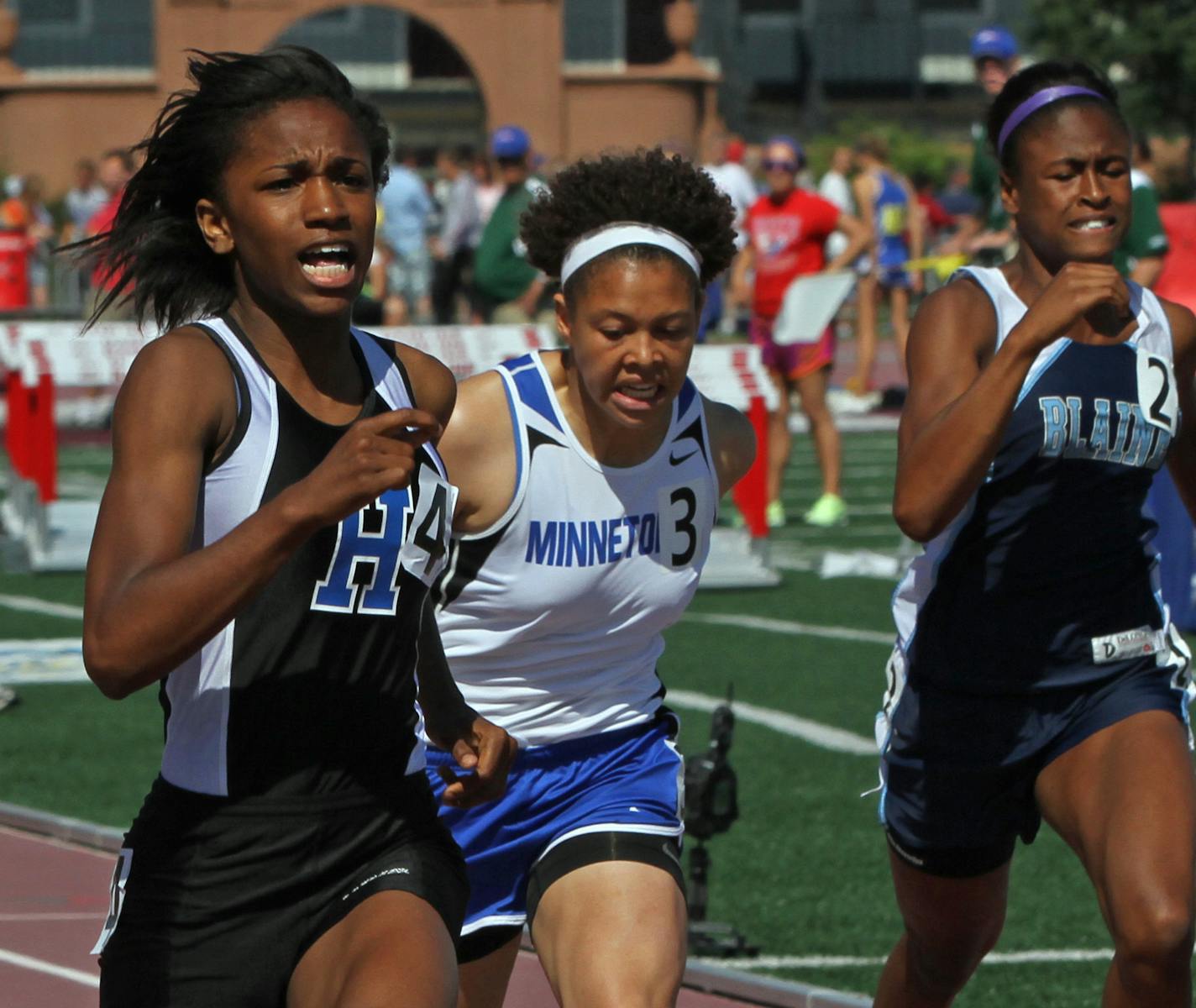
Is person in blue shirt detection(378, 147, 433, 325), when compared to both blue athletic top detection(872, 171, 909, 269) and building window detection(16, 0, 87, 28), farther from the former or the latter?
building window detection(16, 0, 87, 28)

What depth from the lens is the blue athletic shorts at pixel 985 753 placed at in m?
4.81

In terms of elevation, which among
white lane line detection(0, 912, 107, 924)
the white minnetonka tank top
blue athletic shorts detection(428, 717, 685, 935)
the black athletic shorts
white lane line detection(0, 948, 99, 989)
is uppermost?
the white minnetonka tank top

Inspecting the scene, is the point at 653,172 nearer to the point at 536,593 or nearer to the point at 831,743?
the point at 536,593

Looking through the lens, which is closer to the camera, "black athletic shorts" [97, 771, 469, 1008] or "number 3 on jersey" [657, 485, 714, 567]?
"black athletic shorts" [97, 771, 469, 1008]

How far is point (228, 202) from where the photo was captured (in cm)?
381

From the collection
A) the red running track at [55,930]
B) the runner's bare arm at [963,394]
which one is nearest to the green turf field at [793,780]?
the red running track at [55,930]

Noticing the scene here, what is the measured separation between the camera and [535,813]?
4652 millimetres

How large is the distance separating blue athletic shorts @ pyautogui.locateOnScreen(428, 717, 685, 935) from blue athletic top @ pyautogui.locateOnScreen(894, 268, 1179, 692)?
68cm

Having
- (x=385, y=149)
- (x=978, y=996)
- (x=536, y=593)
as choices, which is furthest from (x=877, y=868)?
(x=385, y=149)

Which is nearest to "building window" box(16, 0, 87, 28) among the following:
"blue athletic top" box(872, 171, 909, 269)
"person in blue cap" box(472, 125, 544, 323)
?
"blue athletic top" box(872, 171, 909, 269)

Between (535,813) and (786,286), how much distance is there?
9756 mm

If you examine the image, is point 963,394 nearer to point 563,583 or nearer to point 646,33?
point 563,583

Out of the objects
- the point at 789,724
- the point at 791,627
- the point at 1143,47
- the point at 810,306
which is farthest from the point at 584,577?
the point at 1143,47

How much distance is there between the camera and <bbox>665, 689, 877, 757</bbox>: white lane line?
8773 mm
